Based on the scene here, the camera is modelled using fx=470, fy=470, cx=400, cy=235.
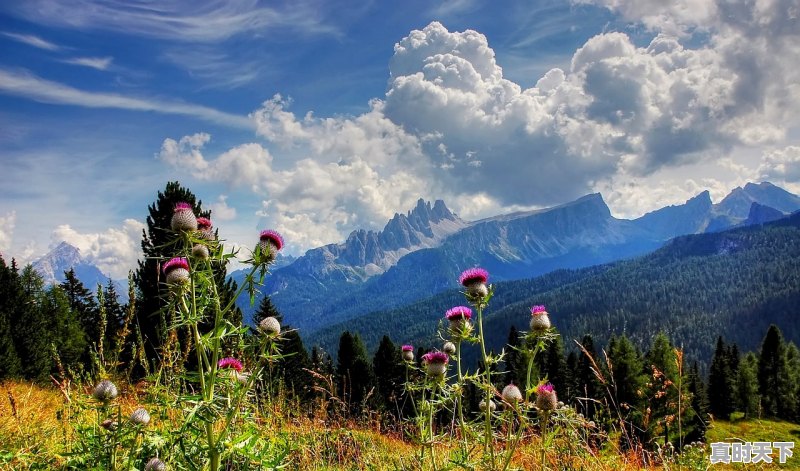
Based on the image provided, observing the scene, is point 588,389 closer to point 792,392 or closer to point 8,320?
point 8,320

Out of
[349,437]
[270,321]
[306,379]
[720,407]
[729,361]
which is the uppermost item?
[270,321]

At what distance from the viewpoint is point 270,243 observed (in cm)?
436

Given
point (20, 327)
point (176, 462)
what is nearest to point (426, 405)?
point (176, 462)

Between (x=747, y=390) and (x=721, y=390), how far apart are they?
9.37 feet

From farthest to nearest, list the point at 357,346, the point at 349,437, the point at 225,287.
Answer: the point at 357,346 < the point at 225,287 < the point at 349,437

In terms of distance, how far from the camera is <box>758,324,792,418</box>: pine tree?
6284 centimetres

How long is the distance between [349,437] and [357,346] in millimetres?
44364

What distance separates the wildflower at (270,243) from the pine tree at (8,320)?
2400 cm

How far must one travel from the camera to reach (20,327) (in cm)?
2783

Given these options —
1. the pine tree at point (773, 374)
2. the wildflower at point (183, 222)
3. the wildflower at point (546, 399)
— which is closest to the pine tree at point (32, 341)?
the wildflower at point (183, 222)

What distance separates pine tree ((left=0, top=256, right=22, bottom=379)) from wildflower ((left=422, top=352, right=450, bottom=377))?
24.3m

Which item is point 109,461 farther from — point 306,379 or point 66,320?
point 66,320

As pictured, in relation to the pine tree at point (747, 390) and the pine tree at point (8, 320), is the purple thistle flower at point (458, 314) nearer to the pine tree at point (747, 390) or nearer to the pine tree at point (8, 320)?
the pine tree at point (8, 320)

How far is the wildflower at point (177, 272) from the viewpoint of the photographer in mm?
3875
